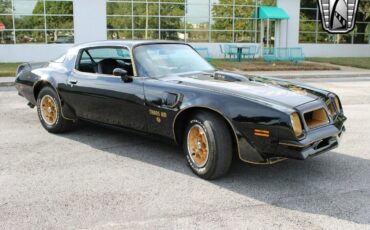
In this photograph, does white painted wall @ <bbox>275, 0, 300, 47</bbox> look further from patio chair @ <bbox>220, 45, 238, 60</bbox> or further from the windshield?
the windshield

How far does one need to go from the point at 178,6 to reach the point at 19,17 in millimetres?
8485

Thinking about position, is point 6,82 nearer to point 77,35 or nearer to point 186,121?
point 77,35

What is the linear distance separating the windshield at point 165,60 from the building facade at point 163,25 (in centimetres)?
1836

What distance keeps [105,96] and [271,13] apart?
22.4 metres

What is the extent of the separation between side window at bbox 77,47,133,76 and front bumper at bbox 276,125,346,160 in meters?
2.66

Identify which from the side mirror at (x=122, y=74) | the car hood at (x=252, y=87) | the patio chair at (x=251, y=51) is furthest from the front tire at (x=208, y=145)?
the patio chair at (x=251, y=51)

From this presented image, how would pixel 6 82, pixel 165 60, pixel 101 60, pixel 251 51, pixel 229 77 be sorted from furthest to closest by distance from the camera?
pixel 251 51 < pixel 6 82 < pixel 101 60 < pixel 165 60 < pixel 229 77

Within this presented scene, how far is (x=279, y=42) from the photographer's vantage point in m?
27.9

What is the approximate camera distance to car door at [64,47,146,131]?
17.9 feet

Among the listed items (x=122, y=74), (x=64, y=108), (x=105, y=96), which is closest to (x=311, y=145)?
(x=122, y=74)

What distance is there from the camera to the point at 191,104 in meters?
4.82

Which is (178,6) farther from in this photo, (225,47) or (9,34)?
(9,34)

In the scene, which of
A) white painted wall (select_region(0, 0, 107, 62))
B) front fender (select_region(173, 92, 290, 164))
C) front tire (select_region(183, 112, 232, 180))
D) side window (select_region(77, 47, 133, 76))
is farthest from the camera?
white painted wall (select_region(0, 0, 107, 62))

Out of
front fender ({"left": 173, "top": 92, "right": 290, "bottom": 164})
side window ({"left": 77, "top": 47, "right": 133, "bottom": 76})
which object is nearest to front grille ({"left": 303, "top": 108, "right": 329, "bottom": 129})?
front fender ({"left": 173, "top": 92, "right": 290, "bottom": 164})
